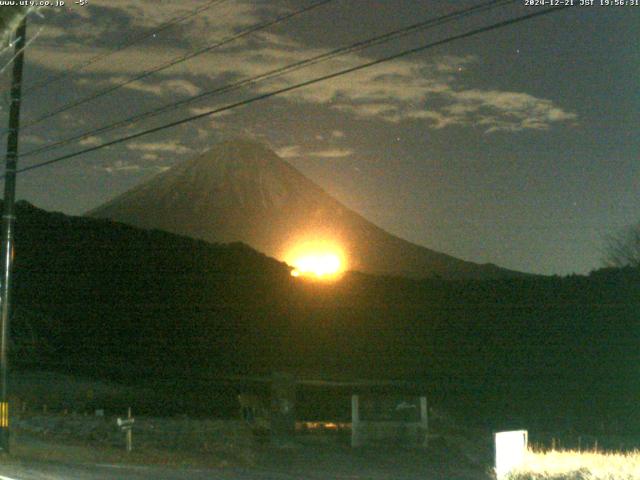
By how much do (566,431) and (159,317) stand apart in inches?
1305

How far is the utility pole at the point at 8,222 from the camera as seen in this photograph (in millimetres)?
18594

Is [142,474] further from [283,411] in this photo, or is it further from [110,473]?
[283,411]

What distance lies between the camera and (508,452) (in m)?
14.0

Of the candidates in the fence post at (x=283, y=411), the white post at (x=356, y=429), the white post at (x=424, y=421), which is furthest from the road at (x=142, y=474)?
the fence post at (x=283, y=411)

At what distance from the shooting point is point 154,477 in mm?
14711

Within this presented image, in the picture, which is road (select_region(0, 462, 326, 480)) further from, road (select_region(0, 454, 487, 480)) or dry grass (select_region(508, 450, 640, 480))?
dry grass (select_region(508, 450, 640, 480))

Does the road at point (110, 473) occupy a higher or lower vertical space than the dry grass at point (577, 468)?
lower

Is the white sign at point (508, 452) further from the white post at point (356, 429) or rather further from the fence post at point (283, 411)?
the fence post at point (283, 411)

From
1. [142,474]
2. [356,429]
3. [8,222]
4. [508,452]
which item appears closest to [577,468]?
[508,452]

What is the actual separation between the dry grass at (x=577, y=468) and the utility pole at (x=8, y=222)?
36.7ft

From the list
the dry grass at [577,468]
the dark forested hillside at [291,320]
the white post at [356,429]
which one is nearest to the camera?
the dry grass at [577,468]

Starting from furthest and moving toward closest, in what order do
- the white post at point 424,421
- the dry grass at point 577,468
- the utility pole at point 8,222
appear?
the white post at point 424,421 < the utility pole at point 8,222 < the dry grass at point 577,468

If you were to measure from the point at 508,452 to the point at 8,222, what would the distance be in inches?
460

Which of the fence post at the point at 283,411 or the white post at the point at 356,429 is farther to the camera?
the fence post at the point at 283,411
